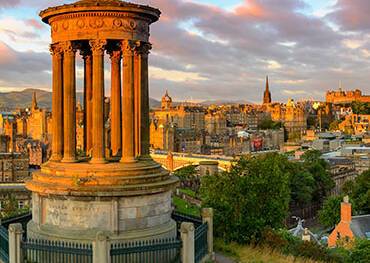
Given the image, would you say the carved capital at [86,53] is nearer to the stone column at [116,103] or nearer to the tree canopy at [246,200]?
the stone column at [116,103]

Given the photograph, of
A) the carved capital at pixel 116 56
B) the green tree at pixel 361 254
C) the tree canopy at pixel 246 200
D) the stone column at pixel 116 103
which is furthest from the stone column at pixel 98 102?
the green tree at pixel 361 254

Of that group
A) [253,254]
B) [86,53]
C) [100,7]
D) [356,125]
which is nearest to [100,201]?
[100,7]

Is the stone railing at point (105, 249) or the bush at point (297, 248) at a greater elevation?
the stone railing at point (105, 249)

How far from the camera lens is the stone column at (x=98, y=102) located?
1784cm

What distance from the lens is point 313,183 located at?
68812mm

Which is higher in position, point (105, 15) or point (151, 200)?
point (105, 15)

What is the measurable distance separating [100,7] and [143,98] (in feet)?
11.4

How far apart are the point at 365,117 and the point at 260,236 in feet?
598

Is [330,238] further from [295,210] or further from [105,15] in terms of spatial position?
[105,15]

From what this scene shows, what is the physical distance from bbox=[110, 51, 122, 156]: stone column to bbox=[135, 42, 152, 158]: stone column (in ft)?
2.41

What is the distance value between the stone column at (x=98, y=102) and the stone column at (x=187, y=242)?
3.70 m

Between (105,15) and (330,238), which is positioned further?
(330,238)

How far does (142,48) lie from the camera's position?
62.6ft

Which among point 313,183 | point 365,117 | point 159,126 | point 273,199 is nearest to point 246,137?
point 159,126
